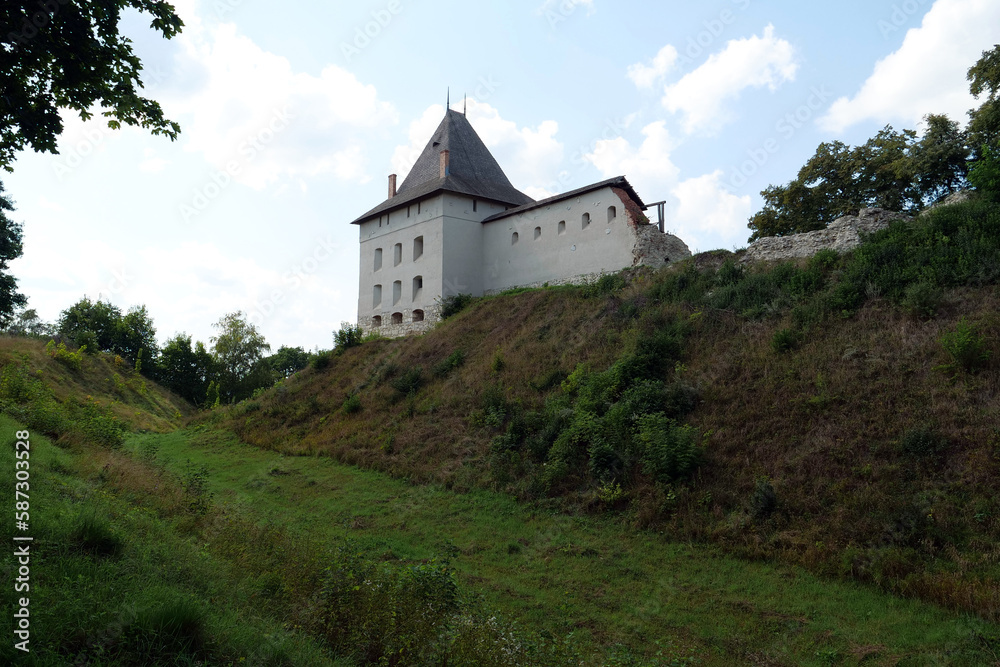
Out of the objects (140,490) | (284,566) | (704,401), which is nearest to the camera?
(284,566)

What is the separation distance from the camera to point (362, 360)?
A: 1032 inches

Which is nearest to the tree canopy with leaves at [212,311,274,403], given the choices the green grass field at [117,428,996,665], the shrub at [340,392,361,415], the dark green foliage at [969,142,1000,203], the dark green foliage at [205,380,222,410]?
the dark green foliage at [205,380,222,410]

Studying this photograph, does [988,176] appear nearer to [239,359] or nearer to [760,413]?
[760,413]

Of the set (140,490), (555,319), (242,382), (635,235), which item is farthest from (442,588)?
(242,382)

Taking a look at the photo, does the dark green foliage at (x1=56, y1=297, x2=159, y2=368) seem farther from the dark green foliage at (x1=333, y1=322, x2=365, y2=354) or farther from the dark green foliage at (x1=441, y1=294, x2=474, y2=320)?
the dark green foliage at (x1=441, y1=294, x2=474, y2=320)

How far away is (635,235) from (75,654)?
2192 centimetres

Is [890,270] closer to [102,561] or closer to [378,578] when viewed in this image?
[378,578]

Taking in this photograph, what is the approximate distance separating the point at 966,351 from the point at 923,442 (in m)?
2.43

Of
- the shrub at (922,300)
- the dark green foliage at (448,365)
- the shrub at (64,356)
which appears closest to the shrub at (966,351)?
the shrub at (922,300)

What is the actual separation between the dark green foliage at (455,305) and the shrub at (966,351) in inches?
745

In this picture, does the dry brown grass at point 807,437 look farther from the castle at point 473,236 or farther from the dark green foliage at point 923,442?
the castle at point 473,236

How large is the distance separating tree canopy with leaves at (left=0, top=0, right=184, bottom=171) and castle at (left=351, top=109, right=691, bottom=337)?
18121 mm

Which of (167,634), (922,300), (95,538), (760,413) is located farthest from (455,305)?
(167,634)

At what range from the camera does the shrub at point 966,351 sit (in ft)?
36.2
